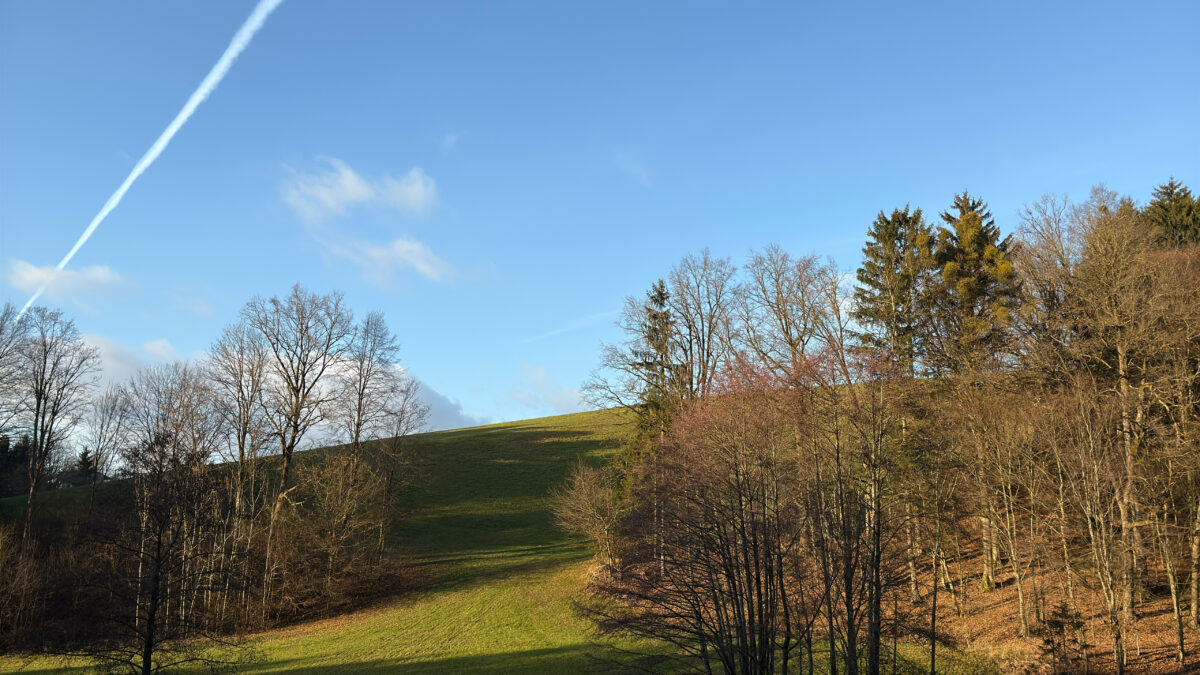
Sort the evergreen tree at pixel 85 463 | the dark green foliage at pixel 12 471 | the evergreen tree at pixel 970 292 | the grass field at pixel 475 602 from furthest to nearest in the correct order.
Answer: the evergreen tree at pixel 85 463, the dark green foliage at pixel 12 471, the evergreen tree at pixel 970 292, the grass field at pixel 475 602

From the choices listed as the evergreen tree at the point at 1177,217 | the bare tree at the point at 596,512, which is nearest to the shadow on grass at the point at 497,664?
the bare tree at the point at 596,512

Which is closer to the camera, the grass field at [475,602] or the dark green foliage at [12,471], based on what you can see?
the grass field at [475,602]

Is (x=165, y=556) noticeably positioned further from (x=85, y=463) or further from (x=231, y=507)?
(x=85, y=463)

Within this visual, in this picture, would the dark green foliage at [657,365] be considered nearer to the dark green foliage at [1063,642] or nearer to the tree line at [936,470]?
the tree line at [936,470]

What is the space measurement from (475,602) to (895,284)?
897 inches

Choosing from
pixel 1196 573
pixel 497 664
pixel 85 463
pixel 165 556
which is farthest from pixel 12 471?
pixel 1196 573

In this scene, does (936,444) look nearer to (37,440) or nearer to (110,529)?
(110,529)

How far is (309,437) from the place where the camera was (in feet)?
111

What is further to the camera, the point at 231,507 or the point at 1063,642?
the point at 231,507

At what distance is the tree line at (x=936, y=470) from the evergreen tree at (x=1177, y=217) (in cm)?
82

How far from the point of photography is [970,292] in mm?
28844

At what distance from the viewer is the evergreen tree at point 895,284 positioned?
2734cm

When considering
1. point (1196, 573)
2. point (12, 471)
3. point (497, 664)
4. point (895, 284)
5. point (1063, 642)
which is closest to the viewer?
point (1063, 642)

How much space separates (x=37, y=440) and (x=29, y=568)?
1238 centimetres
